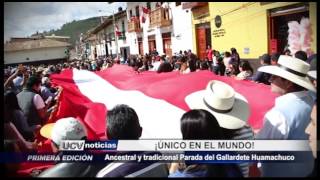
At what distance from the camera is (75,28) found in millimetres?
3619

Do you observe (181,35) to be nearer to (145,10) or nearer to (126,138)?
(145,10)

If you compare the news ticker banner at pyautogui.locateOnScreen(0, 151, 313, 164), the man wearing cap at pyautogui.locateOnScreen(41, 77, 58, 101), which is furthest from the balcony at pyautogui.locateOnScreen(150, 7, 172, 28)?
the man wearing cap at pyautogui.locateOnScreen(41, 77, 58, 101)

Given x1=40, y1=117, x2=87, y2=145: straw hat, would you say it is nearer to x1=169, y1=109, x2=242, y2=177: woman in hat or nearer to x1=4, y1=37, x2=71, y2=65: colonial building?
x1=4, y1=37, x2=71, y2=65: colonial building

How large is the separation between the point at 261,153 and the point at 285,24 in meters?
1.13

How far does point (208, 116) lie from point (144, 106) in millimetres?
1255

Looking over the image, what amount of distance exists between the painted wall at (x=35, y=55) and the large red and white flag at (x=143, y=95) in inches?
8.8

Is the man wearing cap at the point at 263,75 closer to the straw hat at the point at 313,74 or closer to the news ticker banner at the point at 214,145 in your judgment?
the straw hat at the point at 313,74

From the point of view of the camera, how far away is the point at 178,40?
3887 mm

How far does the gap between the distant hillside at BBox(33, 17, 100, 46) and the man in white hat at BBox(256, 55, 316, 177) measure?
1524 millimetres

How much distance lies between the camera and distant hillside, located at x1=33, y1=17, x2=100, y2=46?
11.6 ft

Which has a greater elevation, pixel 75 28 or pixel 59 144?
pixel 75 28

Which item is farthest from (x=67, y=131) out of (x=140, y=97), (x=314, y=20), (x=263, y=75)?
(x=314, y=20)

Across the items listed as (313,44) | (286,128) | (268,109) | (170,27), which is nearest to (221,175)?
(286,128)

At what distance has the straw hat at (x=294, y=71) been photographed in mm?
3045
